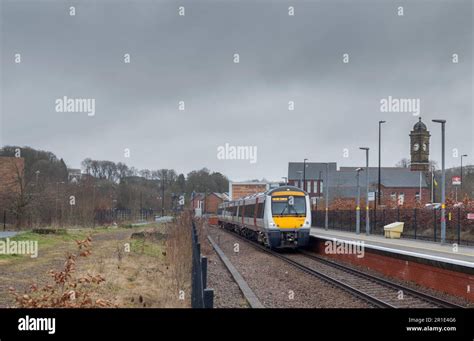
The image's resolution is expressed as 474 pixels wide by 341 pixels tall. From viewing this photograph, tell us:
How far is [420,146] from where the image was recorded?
143ft

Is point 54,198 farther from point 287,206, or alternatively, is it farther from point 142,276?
point 142,276

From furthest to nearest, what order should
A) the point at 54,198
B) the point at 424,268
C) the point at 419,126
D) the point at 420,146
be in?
the point at 419,126
the point at 420,146
the point at 54,198
the point at 424,268

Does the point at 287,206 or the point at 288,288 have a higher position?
the point at 287,206

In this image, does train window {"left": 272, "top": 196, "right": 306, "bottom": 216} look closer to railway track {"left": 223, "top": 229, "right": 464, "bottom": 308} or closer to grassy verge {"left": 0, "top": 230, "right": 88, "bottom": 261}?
railway track {"left": 223, "top": 229, "right": 464, "bottom": 308}

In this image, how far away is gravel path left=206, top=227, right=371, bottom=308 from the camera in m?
10.9

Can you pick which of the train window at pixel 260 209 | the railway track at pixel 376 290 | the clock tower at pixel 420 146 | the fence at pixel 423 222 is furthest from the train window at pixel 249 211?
the clock tower at pixel 420 146

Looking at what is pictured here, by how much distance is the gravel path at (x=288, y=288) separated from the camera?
1088cm

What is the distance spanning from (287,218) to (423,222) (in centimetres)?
1033

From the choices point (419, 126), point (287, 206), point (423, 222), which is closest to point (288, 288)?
point (287, 206)

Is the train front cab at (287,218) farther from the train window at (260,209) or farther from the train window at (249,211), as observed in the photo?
the train window at (249,211)

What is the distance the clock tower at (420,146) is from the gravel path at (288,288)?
26.7 metres

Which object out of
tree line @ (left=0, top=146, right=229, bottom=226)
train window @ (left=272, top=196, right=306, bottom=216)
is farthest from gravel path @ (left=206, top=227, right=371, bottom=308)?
tree line @ (left=0, top=146, right=229, bottom=226)

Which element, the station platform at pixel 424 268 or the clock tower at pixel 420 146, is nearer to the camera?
the station platform at pixel 424 268
